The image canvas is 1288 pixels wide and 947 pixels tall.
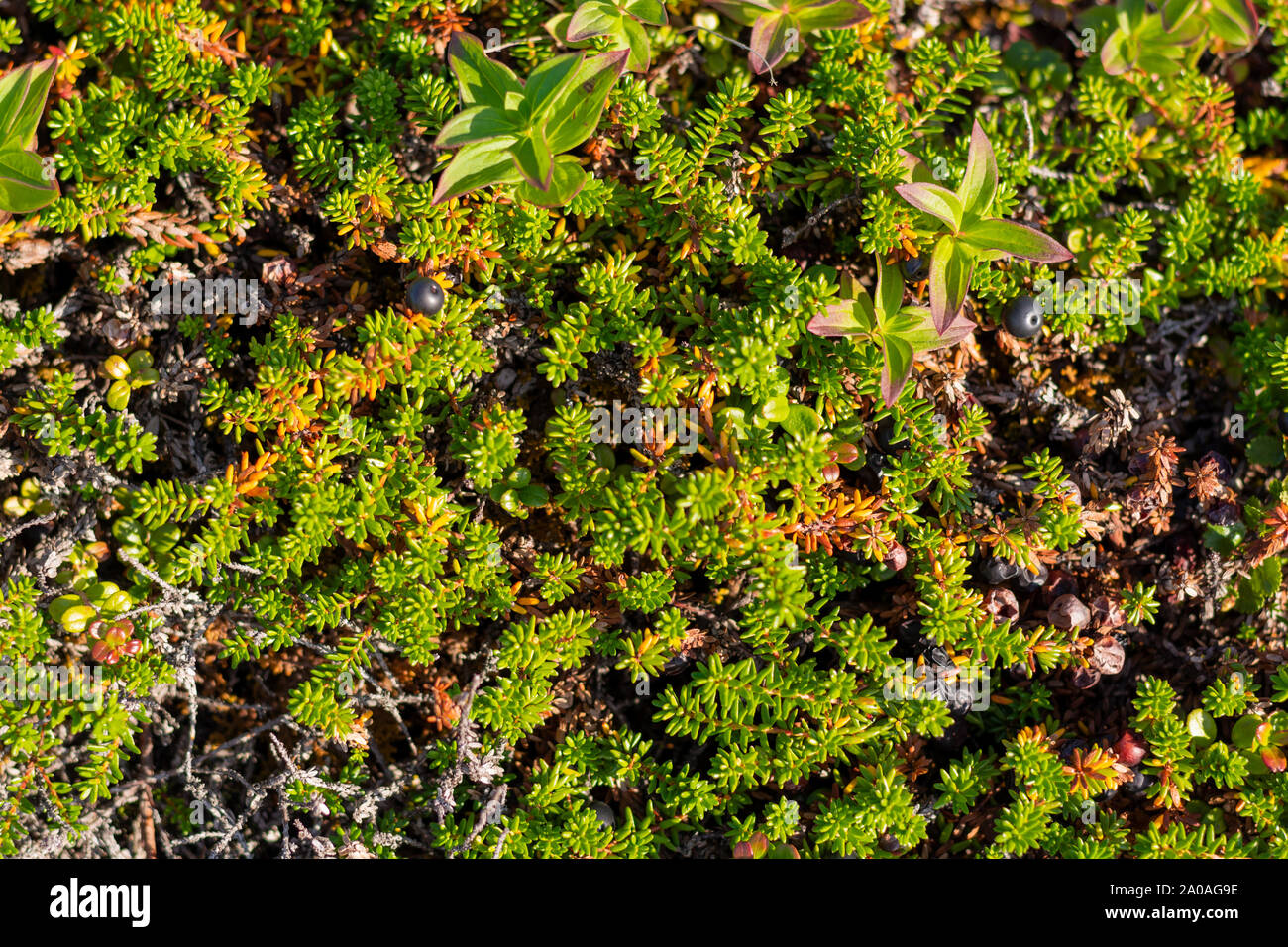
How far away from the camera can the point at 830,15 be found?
354 centimetres

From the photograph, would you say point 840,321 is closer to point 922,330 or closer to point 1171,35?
point 922,330

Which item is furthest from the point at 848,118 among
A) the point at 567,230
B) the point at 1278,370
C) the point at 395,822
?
the point at 395,822

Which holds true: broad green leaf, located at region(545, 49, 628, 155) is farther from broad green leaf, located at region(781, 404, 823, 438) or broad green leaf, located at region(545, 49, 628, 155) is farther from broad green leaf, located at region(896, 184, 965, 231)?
broad green leaf, located at region(781, 404, 823, 438)

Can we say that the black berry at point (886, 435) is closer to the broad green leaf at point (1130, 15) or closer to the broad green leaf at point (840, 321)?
the broad green leaf at point (840, 321)

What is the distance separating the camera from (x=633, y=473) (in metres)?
3.31

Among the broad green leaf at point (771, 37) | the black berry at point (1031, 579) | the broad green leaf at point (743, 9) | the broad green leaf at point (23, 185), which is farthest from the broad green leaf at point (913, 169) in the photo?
the broad green leaf at point (23, 185)

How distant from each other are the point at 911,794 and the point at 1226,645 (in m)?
1.51

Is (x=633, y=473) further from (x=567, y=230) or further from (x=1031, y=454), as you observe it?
(x=1031, y=454)

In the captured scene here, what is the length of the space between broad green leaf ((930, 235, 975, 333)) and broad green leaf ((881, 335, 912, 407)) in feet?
0.48

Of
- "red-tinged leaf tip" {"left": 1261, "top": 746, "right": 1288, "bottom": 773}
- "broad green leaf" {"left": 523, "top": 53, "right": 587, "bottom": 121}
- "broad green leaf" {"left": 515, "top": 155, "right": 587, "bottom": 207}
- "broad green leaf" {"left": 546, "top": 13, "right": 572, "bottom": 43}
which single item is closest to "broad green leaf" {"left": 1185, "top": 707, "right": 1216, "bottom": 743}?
"red-tinged leaf tip" {"left": 1261, "top": 746, "right": 1288, "bottom": 773}

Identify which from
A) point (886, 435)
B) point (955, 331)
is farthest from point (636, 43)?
point (886, 435)

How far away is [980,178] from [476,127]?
1.78 meters

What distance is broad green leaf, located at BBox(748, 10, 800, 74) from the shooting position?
3582 millimetres

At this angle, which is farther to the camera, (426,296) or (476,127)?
(426,296)
